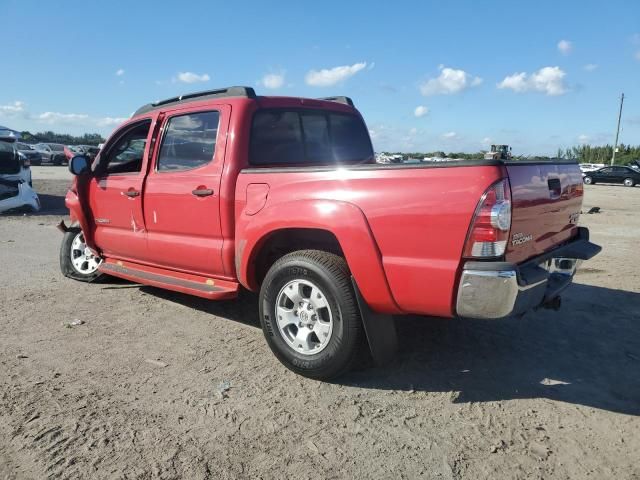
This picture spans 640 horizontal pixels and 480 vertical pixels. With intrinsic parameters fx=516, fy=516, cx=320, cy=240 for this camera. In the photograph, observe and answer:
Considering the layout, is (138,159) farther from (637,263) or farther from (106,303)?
(637,263)

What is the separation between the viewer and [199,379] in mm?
3592

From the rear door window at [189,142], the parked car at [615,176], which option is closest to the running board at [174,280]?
the rear door window at [189,142]

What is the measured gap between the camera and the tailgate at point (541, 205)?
3.03m

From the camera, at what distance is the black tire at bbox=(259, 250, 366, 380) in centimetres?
336

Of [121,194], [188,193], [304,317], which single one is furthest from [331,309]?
[121,194]

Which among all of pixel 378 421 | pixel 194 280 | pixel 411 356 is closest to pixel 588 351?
pixel 411 356

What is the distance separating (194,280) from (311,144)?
163cm

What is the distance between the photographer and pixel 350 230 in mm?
3256

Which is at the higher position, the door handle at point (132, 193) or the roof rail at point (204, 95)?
the roof rail at point (204, 95)

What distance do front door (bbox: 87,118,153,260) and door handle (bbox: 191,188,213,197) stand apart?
859mm

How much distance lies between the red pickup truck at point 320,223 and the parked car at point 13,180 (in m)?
7.20

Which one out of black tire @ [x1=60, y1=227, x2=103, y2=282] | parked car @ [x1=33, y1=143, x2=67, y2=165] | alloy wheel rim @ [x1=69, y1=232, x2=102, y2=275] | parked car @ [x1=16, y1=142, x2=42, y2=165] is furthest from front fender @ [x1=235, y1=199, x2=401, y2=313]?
parked car @ [x1=33, y1=143, x2=67, y2=165]

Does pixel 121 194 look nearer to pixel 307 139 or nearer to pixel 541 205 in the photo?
pixel 307 139

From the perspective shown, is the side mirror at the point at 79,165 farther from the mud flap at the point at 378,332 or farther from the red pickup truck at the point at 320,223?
the mud flap at the point at 378,332
